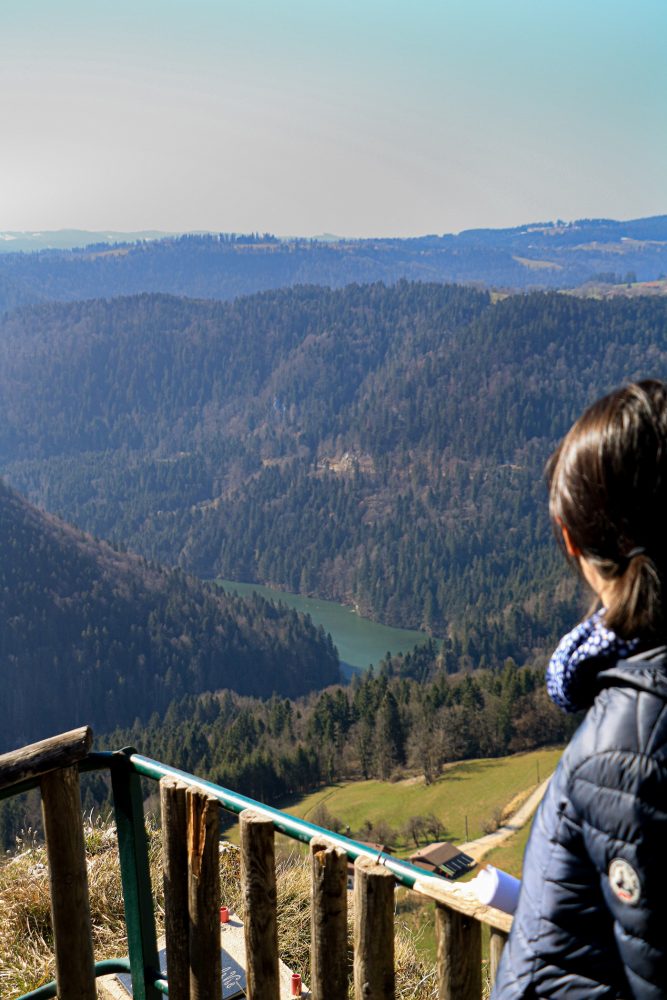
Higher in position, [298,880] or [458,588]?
[298,880]

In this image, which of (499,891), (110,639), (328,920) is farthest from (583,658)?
(110,639)

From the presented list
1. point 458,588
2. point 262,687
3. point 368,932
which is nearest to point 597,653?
point 368,932

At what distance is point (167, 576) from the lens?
11569 cm

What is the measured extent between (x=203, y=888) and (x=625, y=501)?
77.9 inches

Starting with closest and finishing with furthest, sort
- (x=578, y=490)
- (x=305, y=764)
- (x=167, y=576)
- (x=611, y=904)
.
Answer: (x=611, y=904) < (x=578, y=490) < (x=305, y=764) < (x=167, y=576)

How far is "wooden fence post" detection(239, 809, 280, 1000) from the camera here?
9.16 ft

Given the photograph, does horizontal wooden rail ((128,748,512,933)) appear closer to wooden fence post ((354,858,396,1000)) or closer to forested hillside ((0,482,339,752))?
wooden fence post ((354,858,396,1000))

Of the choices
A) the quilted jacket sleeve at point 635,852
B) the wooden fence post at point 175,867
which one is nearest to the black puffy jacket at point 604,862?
the quilted jacket sleeve at point 635,852

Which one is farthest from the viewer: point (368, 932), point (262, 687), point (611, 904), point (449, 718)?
point (262, 687)

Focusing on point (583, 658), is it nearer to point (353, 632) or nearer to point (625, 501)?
point (625, 501)

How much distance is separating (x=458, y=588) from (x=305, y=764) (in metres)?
73.7

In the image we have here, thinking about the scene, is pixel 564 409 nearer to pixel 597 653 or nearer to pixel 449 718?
pixel 449 718

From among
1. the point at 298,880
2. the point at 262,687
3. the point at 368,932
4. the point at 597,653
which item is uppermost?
the point at 597,653

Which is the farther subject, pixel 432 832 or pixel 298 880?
pixel 432 832
